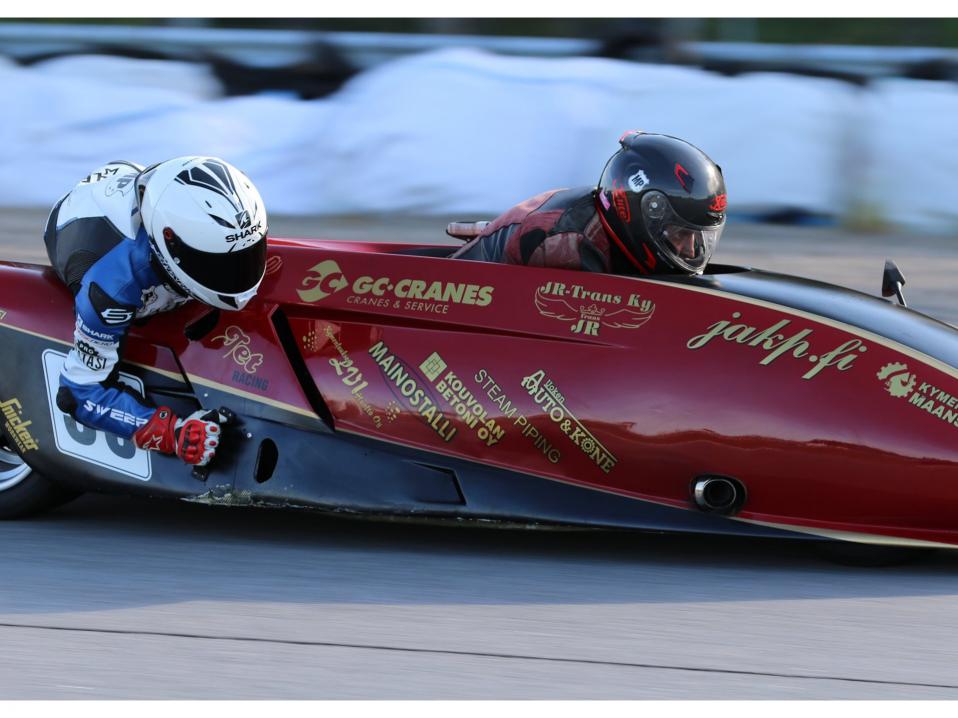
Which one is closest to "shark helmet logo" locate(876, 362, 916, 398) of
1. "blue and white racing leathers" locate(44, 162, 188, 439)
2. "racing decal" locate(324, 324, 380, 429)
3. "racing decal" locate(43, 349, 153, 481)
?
"racing decal" locate(324, 324, 380, 429)

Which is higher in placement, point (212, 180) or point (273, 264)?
point (212, 180)

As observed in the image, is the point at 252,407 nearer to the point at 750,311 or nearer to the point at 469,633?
the point at 469,633

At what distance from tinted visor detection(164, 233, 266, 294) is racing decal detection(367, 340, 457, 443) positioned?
16.8 inches

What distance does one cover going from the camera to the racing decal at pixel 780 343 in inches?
150

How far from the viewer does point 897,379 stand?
378 cm

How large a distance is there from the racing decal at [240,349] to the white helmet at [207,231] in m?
0.11

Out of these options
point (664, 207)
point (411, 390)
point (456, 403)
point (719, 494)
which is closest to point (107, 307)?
point (411, 390)

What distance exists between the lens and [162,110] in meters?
9.60

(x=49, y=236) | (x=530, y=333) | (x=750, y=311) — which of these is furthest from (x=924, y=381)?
(x=49, y=236)

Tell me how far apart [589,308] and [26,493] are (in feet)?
6.34

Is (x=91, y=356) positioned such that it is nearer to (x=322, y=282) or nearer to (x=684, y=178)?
(x=322, y=282)

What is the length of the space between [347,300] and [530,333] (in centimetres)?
57

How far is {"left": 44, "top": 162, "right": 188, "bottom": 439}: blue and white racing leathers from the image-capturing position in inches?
159

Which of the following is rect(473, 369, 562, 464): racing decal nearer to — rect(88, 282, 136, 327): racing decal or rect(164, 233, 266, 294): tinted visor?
rect(164, 233, 266, 294): tinted visor
